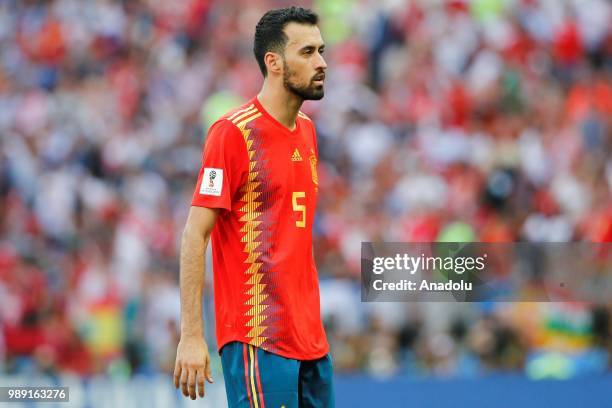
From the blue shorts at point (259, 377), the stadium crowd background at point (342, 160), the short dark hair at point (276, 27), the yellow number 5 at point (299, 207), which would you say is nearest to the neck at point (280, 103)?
the short dark hair at point (276, 27)

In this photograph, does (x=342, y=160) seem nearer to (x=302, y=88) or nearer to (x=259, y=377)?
(x=302, y=88)

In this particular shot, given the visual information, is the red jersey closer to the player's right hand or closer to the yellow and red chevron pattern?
the yellow and red chevron pattern

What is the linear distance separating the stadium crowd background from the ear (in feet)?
12.6

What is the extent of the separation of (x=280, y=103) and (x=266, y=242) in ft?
1.93

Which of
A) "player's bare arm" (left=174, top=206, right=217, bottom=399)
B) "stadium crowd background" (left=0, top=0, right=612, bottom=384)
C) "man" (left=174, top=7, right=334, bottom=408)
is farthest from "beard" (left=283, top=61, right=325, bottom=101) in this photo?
"stadium crowd background" (left=0, top=0, right=612, bottom=384)

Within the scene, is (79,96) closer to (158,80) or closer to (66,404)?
(158,80)

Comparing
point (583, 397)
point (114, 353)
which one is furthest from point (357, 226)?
point (583, 397)

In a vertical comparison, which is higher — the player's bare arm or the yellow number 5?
the yellow number 5

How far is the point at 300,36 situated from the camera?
189 inches

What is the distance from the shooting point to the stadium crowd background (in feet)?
29.9

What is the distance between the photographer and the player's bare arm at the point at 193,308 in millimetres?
4473

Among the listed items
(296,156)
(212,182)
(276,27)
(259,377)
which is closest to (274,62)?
(276,27)

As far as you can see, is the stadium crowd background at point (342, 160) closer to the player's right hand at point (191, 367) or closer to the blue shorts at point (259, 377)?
the blue shorts at point (259, 377)

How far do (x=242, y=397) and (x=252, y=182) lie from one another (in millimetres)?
850
